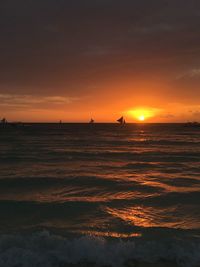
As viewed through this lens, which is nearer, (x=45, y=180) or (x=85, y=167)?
(x=45, y=180)

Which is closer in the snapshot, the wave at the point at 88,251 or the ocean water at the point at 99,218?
the wave at the point at 88,251

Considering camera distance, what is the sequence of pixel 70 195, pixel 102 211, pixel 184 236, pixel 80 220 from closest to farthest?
pixel 184 236, pixel 80 220, pixel 102 211, pixel 70 195

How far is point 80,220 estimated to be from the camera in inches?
450

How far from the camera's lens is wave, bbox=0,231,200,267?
789 cm

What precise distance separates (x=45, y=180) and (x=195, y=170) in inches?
375

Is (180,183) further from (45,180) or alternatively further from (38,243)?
(38,243)

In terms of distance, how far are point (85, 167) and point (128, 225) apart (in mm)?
13552

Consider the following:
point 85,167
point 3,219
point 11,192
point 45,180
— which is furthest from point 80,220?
point 85,167

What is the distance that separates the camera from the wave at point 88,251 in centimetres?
789

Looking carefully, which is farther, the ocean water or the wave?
the ocean water

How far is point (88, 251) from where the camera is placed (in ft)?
27.5

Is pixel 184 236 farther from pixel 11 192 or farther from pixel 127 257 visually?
pixel 11 192

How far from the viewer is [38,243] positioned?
880 centimetres

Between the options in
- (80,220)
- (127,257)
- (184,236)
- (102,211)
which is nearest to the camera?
(127,257)
